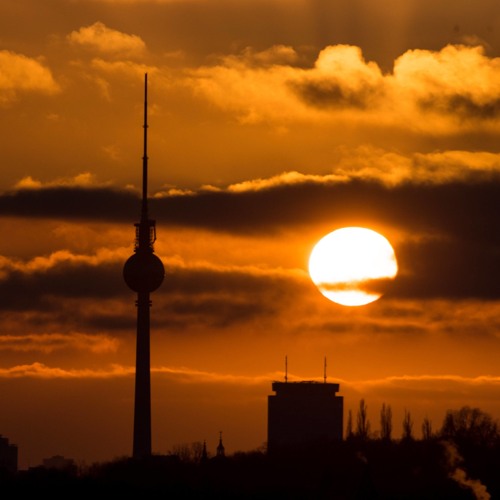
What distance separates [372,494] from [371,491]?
2.59ft

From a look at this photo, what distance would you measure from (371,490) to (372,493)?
90cm

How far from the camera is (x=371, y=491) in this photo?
654 feet

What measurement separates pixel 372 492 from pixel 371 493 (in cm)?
66

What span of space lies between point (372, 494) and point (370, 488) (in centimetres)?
216

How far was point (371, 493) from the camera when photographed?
655 ft

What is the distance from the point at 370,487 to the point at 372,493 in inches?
123

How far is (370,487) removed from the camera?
645ft

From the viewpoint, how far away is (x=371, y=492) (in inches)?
7844

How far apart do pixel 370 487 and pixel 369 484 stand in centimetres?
163

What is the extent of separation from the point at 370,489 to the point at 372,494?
3.21ft

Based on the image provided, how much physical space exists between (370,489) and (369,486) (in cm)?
42

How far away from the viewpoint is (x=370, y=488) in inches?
7795

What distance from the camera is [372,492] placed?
199125 millimetres

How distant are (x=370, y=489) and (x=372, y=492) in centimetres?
43
